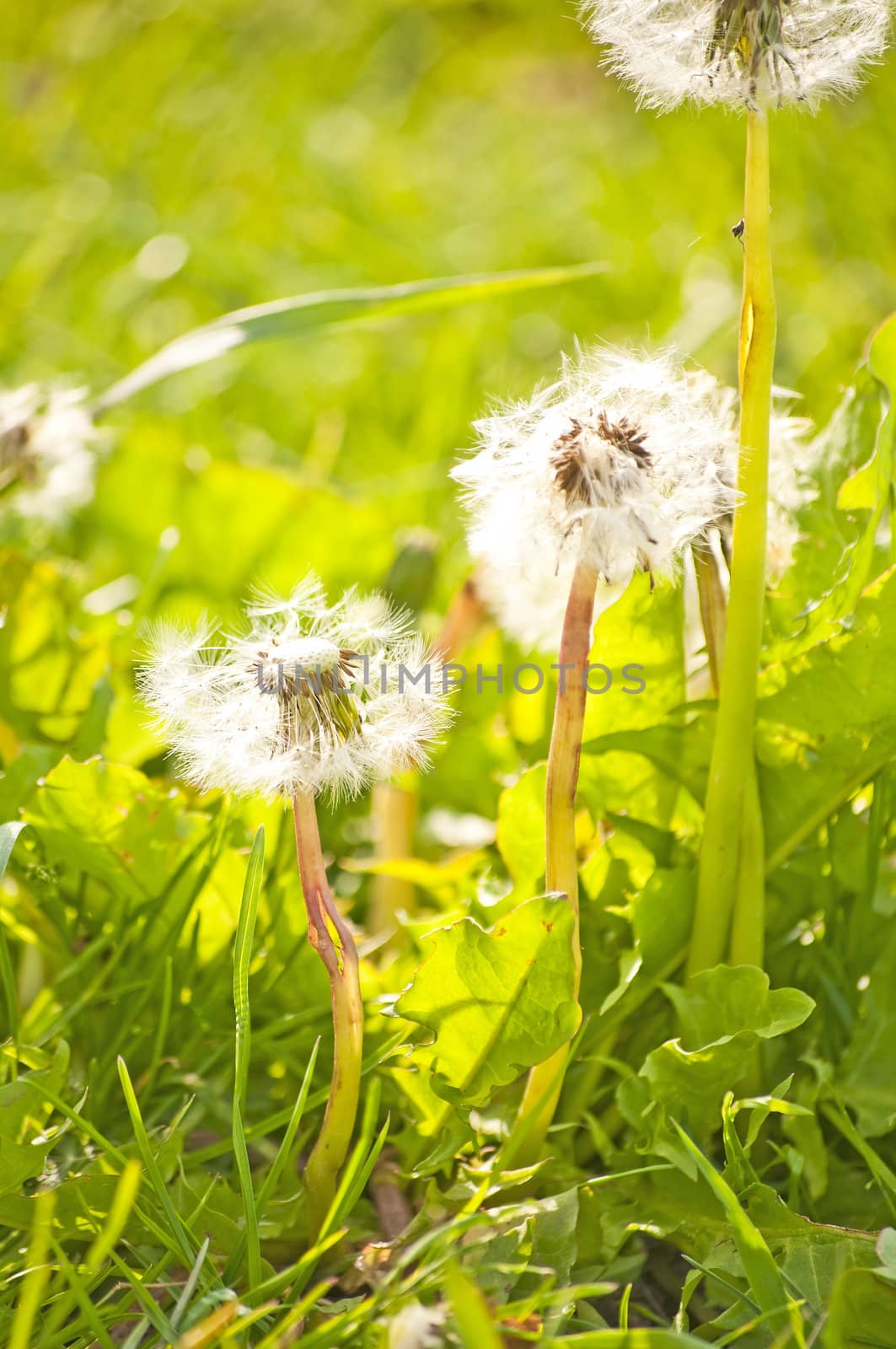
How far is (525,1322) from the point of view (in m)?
0.70

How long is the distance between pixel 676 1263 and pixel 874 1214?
145mm

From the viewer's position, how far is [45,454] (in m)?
1.36

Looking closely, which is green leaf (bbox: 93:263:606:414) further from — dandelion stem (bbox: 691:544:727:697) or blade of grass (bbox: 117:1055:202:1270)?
blade of grass (bbox: 117:1055:202:1270)

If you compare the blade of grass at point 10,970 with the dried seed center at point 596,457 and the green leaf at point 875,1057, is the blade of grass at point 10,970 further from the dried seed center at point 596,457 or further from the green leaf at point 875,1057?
the green leaf at point 875,1057

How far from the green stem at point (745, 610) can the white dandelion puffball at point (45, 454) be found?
0.88 metres

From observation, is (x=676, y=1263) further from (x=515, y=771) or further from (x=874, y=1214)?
(x=515, y=771)

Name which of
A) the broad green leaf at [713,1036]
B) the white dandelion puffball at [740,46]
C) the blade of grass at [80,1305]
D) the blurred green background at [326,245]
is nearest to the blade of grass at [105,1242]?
the blade of grass at [80,1305]

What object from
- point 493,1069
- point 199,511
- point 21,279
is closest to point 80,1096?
point 493,1069

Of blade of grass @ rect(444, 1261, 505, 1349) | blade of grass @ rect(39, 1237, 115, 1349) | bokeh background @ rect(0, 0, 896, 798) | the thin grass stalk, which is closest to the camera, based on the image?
blade of grass @ rect(444, 1261, 505, 1349)

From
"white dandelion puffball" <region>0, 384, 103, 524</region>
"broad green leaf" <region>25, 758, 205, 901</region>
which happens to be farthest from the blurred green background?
"broad green leaf" <region>25, 758, 205, 901</region>

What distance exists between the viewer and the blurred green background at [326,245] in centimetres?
167

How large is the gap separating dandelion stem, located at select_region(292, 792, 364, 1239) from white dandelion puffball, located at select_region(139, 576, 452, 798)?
0.03 metres

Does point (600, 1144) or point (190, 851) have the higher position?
point (190, 851)

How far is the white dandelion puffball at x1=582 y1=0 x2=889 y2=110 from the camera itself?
2.29 ft
